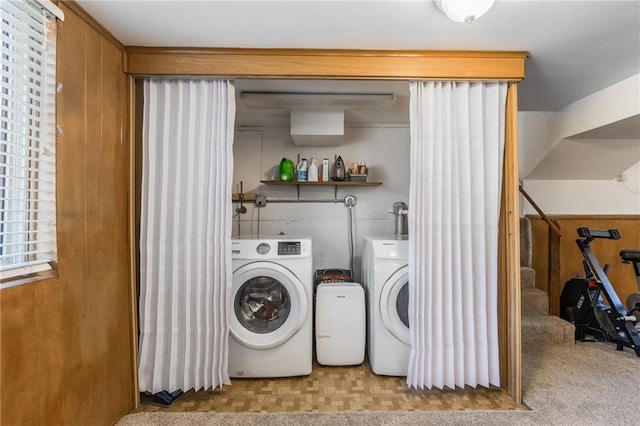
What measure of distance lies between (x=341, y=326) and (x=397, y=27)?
189 centimetres

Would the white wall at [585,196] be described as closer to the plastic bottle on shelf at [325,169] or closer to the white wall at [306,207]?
the white wall at [306,207]

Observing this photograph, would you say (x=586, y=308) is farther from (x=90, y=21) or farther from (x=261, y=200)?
(x=90, y=21)

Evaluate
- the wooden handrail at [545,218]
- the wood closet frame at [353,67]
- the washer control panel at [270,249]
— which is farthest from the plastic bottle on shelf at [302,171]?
the wooden handrail at [545,218]

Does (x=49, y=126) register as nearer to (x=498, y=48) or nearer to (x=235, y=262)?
(x=235, y=262)

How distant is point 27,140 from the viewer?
1.25 metres

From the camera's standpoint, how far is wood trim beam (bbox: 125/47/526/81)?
182 cm

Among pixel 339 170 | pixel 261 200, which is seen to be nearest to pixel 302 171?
pixel 339 170

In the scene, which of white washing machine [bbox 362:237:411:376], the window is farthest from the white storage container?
the window

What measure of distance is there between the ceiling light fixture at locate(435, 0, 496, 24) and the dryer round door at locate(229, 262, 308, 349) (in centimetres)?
166

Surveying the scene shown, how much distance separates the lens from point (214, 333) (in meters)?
1.89

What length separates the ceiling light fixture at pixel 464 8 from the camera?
131 cm

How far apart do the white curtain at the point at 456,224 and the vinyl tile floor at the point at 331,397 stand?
0.12 meters

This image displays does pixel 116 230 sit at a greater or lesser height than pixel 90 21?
lesser

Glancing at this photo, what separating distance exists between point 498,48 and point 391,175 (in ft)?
5.24
